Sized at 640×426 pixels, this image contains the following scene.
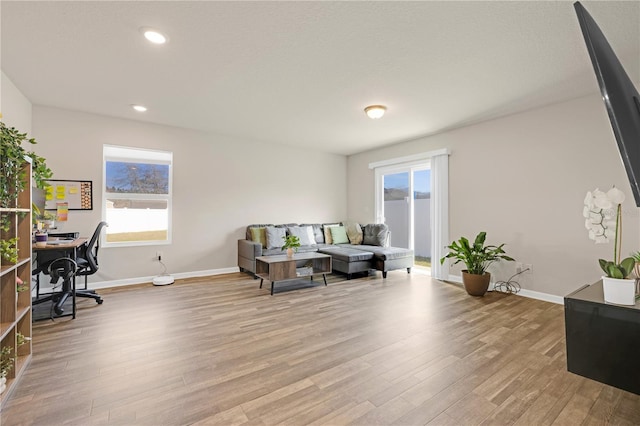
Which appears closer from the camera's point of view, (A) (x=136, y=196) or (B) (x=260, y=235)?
(A) (x=136, y=196)

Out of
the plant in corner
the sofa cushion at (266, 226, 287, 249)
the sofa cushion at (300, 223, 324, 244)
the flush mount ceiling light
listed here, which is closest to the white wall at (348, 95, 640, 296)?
the flush mount ceiling light

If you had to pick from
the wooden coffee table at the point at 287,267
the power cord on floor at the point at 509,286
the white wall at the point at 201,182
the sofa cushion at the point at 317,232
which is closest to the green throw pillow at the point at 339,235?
the sofa cushion at the point at 317,232

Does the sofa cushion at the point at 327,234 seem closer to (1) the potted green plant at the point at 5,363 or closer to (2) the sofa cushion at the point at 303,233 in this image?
(2) the sofa cushion at the point at 303,233

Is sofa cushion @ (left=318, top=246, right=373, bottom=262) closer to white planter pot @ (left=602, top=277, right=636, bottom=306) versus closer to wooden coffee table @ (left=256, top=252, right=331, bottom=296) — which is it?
wooden coffee table @ (left=256, top=252, right=331, bottom=296)

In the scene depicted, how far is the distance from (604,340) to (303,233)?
180 inches

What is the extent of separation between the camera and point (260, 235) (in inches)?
213

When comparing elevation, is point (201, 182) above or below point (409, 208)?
above

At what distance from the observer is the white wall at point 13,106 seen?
301 centimetres

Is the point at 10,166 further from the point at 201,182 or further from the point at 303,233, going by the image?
the point at 303,233

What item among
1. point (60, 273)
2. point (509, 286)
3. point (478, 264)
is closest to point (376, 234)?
point (478, 264)

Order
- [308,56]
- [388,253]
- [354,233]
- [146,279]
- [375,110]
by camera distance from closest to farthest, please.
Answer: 1. [308,56]
2. [375,110]
3. [146,279]
4. [388,253]
5. [354,233]

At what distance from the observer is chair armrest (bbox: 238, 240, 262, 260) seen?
4.88 metres

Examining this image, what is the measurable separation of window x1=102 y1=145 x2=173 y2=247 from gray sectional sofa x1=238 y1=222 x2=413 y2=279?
55.1 inches

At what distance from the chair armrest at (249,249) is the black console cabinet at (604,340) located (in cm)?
401
